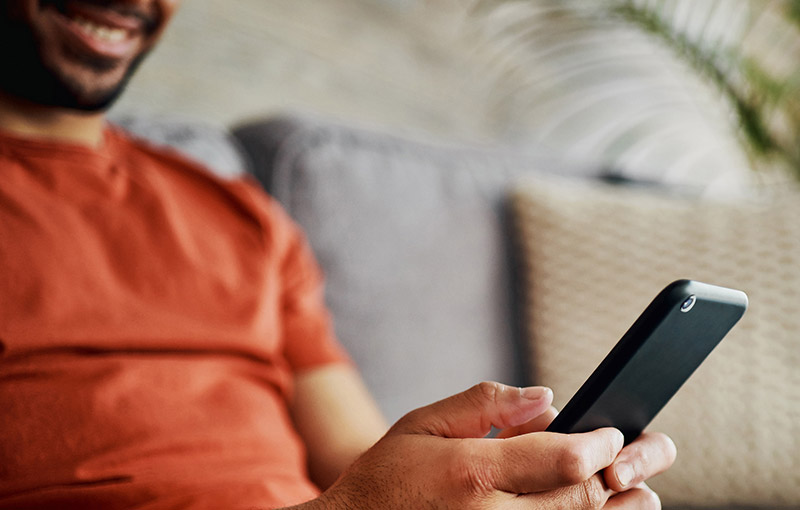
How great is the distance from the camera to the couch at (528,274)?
1.04 meters

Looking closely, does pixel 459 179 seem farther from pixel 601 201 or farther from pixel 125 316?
pixel 125 316

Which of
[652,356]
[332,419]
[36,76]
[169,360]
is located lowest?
[332,419]

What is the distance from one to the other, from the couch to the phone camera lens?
0.60 meters

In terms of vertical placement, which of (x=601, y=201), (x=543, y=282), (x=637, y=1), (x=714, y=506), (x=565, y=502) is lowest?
(x=714, y=506)

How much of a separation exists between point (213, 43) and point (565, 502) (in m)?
1.18

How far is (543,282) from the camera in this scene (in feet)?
3.98

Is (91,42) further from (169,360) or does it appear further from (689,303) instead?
(689,303)

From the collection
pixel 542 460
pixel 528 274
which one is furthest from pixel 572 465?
pixel 528 274

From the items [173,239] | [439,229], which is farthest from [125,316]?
[439,229]

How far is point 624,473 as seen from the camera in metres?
0.51

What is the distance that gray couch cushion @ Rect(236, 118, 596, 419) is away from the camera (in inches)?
44.4

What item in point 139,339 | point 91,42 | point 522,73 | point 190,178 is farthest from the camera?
point 522,73

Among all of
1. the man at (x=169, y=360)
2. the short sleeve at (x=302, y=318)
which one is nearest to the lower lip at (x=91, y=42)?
the man at (x=169, y=360)

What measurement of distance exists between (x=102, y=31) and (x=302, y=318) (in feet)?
1.39
